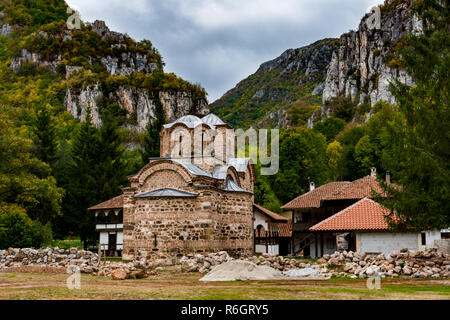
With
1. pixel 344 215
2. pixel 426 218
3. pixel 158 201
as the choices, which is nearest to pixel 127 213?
pixel 158 201

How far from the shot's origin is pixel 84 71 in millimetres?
73625

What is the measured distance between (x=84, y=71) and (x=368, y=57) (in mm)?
48558

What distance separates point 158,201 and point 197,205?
1.74 metres

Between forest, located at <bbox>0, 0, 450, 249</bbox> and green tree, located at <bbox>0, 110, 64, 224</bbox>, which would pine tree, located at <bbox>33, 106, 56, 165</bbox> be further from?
green tree, located at <bbox>0, 110, 64, 224</bbox>

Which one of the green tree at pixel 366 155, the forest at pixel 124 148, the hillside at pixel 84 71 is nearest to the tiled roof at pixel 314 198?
the forest at pixel 124 148

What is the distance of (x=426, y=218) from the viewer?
1441cm

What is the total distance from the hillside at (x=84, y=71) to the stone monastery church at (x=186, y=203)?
37352 mm

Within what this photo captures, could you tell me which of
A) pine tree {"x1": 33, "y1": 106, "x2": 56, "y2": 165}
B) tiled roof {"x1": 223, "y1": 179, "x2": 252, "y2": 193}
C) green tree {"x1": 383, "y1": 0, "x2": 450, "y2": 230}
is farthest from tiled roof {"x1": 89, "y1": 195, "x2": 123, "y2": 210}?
green tree {"x1": 383, "y1": 0, "x2": 450, "y2": 230}

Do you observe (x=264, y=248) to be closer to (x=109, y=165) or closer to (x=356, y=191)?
(x=356, y=191)

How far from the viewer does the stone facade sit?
20.2 meters

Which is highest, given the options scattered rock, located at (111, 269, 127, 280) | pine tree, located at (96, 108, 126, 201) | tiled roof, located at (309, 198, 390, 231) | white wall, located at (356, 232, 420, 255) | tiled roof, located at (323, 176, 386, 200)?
pine tree, located at (96, 108, 126, 201)

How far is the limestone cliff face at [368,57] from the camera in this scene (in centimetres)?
7825
